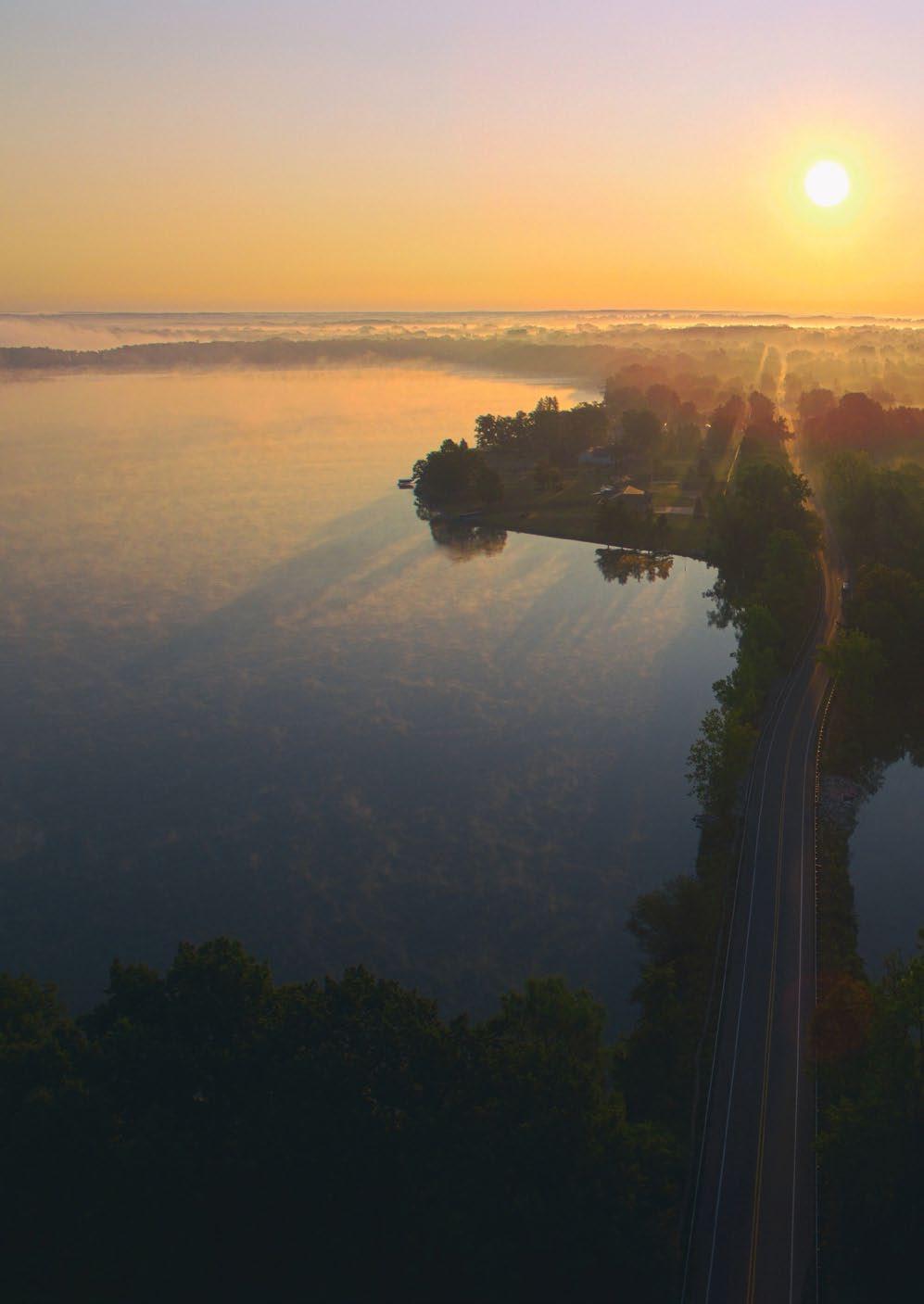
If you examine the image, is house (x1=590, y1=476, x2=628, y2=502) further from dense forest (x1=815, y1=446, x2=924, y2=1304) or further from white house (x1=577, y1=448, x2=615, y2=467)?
dense forest (x1=815, y1=446, x2=924, y2=1304)

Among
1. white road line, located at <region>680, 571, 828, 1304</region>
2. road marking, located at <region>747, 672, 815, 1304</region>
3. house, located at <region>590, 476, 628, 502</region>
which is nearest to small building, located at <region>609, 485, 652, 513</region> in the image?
house, located at <region>590, 476, 628, 502</region>

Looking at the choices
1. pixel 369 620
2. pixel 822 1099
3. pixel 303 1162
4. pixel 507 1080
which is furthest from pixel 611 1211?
pixel 369 620

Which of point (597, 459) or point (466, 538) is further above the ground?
point (597, 459)

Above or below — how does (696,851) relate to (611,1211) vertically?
above

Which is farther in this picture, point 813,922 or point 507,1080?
point 813,922

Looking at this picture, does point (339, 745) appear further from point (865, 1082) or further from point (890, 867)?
point (865, 1082)

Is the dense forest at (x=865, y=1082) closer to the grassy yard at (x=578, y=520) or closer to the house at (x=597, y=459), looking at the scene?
the grassy yard at (x=578, y=520)

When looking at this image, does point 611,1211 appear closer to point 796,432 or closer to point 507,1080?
point 507,1080

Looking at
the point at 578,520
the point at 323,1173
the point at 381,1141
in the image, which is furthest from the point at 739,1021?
the point at 578,520
